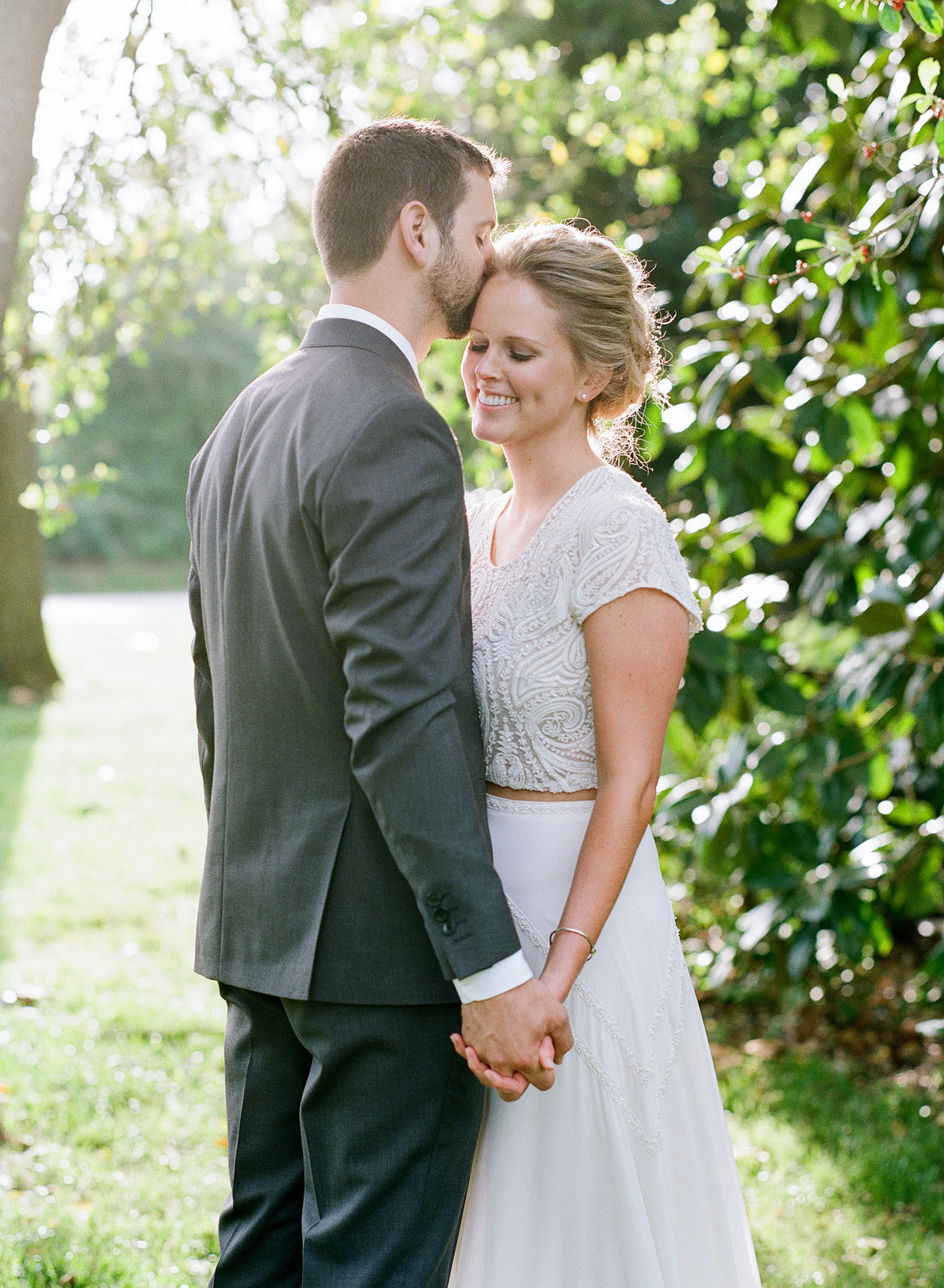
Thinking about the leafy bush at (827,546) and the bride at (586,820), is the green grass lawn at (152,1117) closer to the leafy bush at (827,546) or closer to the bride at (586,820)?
the bride at (586,820)

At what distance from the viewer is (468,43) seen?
5.08m

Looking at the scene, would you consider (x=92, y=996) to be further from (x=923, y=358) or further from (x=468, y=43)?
(x=468, y=43)

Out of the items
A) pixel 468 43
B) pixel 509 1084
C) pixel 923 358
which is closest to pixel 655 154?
pixel 468 43

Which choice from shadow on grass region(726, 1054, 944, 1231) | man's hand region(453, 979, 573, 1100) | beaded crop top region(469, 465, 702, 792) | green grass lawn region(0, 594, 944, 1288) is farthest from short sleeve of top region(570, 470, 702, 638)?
shadow on grass region(726, 1054, 944, 1231)

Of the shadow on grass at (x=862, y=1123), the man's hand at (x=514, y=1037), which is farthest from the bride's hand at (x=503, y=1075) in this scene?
the shadow on grass at (x=862, y=1123)

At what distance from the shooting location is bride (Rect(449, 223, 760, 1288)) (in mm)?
1844

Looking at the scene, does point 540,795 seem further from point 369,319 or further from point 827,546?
point 827,546

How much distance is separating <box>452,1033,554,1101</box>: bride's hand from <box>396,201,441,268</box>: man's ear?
3.77 ft

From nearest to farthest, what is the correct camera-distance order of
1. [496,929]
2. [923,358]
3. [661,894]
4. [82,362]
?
[496,929] → [661,894] → [923,358] → [82,362]

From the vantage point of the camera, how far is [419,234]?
180 cm

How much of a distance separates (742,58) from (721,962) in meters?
4.75

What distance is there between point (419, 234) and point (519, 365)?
1.05 feet

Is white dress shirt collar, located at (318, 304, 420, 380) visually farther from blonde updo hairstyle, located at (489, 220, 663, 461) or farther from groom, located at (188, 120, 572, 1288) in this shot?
blonde updo hairstyle, located at (489, 220, 663, 461)

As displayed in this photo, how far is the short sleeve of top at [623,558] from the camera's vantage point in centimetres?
185
